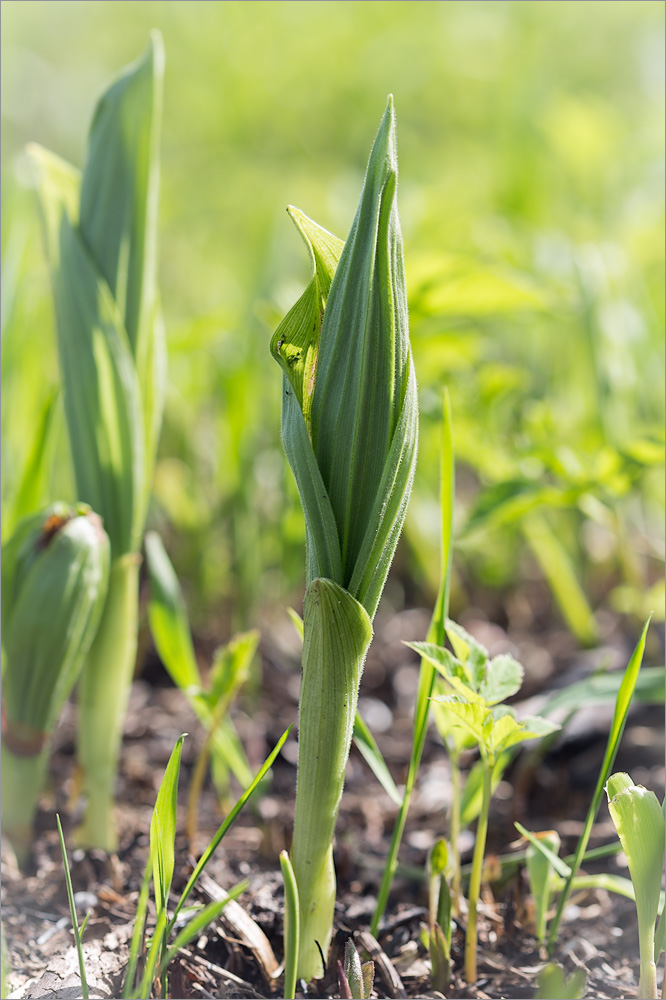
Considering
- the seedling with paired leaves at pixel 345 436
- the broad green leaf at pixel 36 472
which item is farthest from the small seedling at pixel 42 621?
the seedling with paired leaves at pixel 345 436

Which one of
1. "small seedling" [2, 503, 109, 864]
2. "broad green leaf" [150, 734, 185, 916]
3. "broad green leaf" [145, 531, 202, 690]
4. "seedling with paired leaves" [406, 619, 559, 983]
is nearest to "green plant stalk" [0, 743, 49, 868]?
"small seedling" [2, 503, 109, 864]

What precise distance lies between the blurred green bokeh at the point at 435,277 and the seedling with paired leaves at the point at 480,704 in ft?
0.84

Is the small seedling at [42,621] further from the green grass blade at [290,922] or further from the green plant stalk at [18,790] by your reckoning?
the green grass blade at [290,922]

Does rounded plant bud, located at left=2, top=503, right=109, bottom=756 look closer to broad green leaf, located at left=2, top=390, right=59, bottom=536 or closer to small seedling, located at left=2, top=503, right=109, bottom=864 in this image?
small seedling, located at left=2, top=503, right=109, bottom=864

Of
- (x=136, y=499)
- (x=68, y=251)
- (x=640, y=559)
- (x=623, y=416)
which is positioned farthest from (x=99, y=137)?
(x=640, y=559)

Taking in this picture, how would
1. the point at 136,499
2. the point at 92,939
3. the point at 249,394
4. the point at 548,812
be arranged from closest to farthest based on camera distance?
the point at 92,939, the point at 136,499, the point at 548,812, the point at 249,394

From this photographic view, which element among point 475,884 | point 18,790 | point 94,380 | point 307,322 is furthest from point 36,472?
point 475,884

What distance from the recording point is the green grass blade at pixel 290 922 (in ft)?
1.36

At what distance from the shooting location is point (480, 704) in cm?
46

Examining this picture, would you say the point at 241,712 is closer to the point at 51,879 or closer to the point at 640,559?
the point at 51,879

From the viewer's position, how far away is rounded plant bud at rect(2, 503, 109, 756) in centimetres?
59

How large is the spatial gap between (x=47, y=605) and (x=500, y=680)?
0.31 m

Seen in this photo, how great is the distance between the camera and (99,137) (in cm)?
64

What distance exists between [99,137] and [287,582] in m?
0.53
